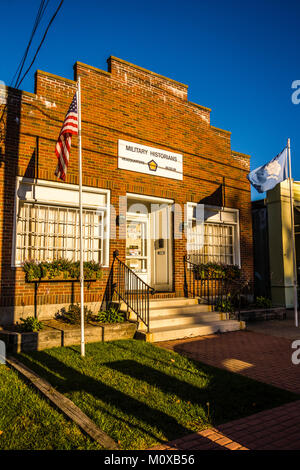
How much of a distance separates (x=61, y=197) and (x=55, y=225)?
65 cm

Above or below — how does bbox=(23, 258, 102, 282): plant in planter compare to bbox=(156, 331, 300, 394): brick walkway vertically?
above

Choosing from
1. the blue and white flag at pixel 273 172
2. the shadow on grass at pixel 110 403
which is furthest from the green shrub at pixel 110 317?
the blue and white flag at pixel 273 172

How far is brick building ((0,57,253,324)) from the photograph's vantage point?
7.54 metres

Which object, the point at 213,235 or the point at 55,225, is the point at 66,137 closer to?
the point at 55,225

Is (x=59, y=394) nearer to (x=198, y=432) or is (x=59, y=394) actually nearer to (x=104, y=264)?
(x=198, y=432)

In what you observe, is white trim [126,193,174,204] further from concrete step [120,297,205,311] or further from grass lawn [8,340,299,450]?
grass lawn [8,340,299,450]

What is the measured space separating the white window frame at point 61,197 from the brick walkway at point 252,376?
3190mm

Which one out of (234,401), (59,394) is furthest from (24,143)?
(234,401)

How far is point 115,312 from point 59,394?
12.1 feet

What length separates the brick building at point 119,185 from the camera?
7.54 m

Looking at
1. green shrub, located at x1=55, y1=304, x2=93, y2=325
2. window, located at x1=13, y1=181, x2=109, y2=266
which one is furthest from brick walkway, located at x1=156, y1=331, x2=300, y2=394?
window, located at x1=13, y1=181, x2=109, y2=266

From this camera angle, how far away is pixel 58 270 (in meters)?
7.61

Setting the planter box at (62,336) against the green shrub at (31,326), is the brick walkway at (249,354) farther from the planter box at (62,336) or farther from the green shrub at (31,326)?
the green shrub at (31,326)

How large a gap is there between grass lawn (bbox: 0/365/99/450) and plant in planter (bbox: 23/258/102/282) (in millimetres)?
3294
